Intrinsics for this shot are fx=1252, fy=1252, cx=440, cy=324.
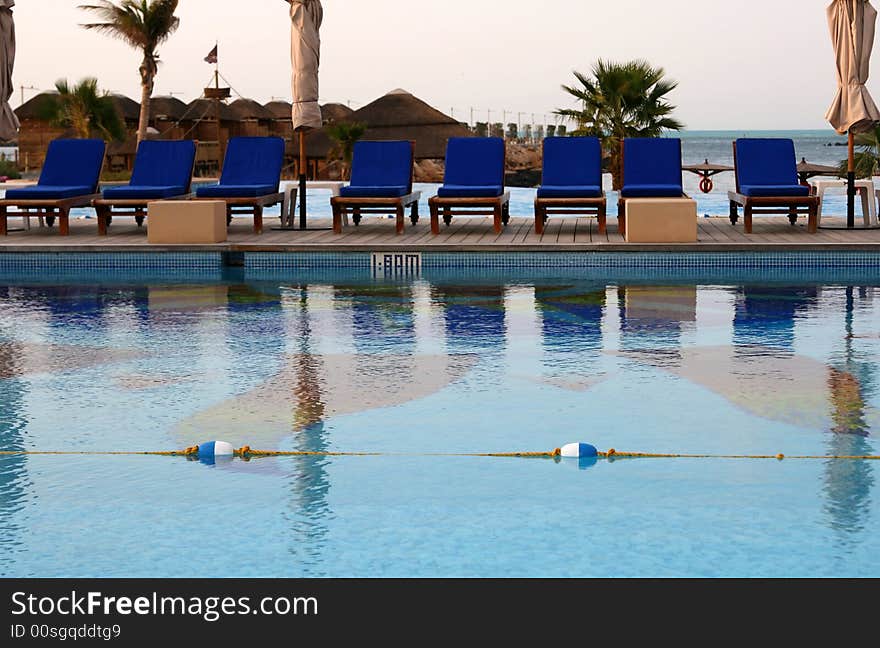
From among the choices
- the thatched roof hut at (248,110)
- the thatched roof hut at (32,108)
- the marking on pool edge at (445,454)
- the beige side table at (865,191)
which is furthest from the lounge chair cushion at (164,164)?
the thatched roof hut at (248,110)

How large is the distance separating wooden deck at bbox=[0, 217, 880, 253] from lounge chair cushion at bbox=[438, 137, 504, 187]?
19.0 inches

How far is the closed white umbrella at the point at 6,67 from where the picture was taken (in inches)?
476

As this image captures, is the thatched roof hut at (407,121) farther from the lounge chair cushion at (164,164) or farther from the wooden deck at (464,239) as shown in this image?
the wooden deck at (464,239)

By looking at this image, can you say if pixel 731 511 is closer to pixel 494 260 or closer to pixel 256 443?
pixel 256 443

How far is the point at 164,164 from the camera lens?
12312 millimetres

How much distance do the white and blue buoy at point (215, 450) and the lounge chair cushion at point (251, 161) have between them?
733cm

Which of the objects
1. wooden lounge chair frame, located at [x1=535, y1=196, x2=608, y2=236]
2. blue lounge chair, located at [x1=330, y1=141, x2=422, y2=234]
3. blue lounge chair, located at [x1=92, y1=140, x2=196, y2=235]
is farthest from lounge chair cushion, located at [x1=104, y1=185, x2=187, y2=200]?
wooden lounge chair frame, located at [x1=535, y1=196, x2=608, y2=236]

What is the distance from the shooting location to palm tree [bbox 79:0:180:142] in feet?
113

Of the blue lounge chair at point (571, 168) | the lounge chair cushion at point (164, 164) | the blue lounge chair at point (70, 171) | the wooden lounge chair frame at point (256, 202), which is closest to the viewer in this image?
the blue lounge chair at point (571, 168)

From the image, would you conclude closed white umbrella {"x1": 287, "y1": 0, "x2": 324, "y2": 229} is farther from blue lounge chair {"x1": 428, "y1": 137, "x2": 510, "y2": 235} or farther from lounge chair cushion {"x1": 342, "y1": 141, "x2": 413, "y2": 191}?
blue lounge chair {"x1": 428, "y1": 137, "x2": 510, "y2": 235}

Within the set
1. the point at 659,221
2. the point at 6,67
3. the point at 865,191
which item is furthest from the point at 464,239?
the point at 6,67

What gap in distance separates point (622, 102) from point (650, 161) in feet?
30.7

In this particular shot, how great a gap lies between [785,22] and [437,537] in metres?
27.4

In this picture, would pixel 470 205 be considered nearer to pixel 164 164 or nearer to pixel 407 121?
pixel 164 164
